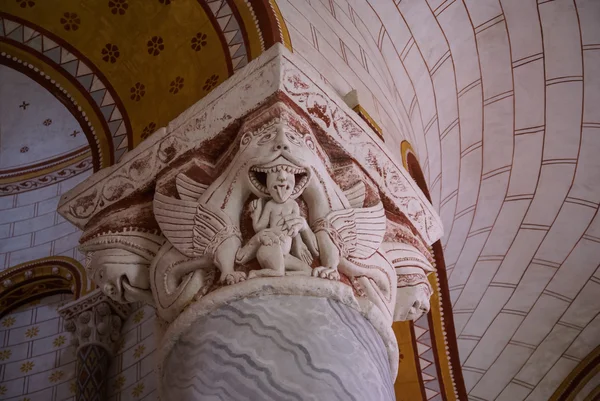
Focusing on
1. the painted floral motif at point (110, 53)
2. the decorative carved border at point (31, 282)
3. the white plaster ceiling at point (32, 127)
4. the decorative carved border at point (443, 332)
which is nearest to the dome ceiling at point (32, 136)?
the white plaster ceiling at point (32, 127)

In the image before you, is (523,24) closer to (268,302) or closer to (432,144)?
(432,144)

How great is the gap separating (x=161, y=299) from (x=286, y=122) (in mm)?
705

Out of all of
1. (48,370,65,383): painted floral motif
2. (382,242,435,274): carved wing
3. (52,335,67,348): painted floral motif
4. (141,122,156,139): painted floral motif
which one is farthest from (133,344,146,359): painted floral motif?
(382,242,435,274): carved wing

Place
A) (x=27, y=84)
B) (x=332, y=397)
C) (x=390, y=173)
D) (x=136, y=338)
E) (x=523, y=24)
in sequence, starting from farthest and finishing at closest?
1. (x=27, y=84)
2. (x=136, y=338)
3. (x=523, y=24)
4. (x=390, y=173)
5. (x=332, y=397)

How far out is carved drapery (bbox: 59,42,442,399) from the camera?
7.06ft

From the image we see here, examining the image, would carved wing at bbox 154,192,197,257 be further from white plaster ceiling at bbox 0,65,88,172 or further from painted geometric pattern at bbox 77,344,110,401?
white plaster ceiling at bbox 0,65,88,172

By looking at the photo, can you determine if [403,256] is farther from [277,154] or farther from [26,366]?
[26,366]

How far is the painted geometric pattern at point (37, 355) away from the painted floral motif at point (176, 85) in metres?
2.51

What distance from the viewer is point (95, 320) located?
178 inches

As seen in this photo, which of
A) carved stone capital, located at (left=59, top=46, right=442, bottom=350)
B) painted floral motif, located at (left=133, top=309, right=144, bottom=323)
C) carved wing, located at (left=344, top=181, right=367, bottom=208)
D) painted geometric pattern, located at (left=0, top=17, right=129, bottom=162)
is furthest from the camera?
painted floral motif, located at (left=133, top=309, right=144, bottom=323)

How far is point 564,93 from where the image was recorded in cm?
438

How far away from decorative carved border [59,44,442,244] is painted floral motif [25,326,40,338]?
281cm

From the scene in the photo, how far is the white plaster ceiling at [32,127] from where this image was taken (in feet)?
19.9

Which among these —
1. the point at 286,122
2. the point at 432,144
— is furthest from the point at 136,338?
the point at 286,122
